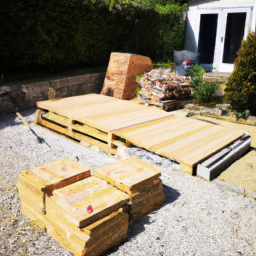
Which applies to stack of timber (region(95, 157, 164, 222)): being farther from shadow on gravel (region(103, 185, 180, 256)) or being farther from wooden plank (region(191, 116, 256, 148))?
wooden plank (region(191, 116, 256, 148))

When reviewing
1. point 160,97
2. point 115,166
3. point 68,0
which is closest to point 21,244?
point 115,166

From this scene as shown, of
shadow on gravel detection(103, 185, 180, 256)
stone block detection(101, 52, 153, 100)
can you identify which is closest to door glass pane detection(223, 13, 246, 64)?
stone block detection(101, 52, 153, 100)

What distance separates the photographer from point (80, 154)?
5453mm

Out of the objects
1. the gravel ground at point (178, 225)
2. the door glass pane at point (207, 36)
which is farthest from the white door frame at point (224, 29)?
the gravel ground at point (178, 225)

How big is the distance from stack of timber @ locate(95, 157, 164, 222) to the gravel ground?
126 millimetres

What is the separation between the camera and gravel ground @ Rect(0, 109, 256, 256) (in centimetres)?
306

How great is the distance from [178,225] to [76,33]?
27.6ft

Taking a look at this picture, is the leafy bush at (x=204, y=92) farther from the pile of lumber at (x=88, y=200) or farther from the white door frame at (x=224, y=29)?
the pile of lumber at (x=88, y=200)

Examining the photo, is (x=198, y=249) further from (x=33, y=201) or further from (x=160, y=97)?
(x=160, y=97)

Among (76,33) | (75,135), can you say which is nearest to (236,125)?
(75,135)

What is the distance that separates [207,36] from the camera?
13.3 metres

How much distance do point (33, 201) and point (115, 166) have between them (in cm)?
103

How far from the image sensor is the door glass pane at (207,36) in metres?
12.6

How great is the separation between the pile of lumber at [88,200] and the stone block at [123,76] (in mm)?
5420
